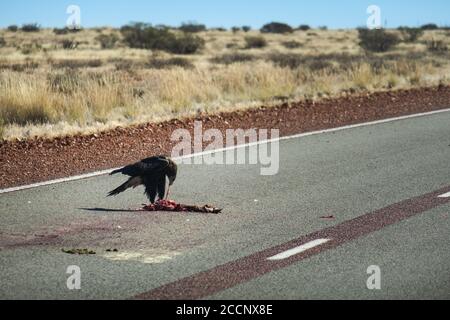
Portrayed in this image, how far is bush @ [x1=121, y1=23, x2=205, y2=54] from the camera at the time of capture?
5228 centimetres

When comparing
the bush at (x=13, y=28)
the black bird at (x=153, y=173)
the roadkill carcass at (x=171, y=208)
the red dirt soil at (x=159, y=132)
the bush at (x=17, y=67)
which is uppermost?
the bush at (x=13, y=28)

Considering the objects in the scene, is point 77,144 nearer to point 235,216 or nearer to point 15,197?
point 15,197

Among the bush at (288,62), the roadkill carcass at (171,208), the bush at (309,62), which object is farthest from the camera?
the bush at (288,62)

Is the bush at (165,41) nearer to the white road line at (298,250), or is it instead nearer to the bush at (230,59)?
the bush at (230,59)

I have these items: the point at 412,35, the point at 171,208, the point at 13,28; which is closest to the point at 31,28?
the point at 13,28

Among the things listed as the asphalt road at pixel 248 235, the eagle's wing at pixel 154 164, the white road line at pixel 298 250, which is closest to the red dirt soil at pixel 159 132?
the asphalt road at pixel 248 235

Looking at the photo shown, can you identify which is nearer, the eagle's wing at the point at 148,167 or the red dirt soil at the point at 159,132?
the eagle's wing at the point at 148,167

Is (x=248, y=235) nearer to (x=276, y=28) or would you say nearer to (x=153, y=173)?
(x=153, y=173)

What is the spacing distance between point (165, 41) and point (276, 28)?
5605cm

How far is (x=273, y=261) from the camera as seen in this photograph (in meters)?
5.81

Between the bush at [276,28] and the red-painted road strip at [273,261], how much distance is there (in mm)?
99081

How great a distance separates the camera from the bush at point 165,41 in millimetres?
52281

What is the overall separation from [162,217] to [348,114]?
30.0 ft

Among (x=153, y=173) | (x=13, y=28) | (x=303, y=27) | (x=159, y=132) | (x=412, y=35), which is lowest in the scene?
(x=159, y=132)
